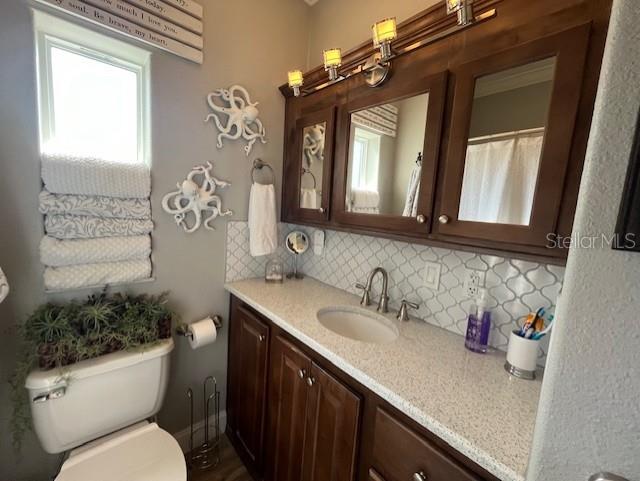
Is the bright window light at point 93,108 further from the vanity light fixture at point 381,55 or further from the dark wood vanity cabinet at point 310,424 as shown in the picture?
the vanity light fixture at point 381,55

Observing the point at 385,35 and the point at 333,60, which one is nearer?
the point at 385,35

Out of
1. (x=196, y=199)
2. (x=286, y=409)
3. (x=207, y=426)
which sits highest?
(x=196, y=199)

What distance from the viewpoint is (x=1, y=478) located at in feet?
3.73

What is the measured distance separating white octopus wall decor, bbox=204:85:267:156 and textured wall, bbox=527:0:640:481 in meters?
1.47

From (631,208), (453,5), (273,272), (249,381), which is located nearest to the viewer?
(631,208)

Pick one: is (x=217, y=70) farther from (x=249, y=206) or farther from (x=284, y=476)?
(x=284, y=476)

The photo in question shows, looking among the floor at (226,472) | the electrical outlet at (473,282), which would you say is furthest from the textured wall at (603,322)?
the floor at (226,472)

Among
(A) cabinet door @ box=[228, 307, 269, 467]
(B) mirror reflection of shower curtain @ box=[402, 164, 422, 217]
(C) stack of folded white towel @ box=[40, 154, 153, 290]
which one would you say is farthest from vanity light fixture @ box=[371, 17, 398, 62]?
(A) cabinet door @ box=[228, 307, 269, 467]

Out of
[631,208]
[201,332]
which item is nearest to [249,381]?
[201,332]

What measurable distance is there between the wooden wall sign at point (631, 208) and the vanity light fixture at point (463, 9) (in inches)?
28.1

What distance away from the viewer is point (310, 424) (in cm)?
102

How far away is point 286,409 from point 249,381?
0.37 meters

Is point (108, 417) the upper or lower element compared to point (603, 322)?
lower

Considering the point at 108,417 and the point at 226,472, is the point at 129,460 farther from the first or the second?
the point at 226,472
